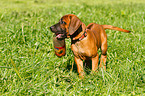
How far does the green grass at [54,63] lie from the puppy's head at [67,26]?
82 centimetres

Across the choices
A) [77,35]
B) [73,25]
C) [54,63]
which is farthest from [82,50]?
[54,63]

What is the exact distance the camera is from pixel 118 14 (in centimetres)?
671

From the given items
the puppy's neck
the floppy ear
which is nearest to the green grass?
the puppy's neck

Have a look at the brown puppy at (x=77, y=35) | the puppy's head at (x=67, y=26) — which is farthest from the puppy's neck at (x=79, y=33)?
the puppy's head at (x=67, y=26)

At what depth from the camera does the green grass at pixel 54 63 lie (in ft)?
9.21

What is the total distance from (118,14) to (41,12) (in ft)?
9.91

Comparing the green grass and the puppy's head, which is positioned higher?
the puppy's head

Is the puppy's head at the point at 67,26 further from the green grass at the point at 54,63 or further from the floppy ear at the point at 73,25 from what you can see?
the green grass at the point at 54,63

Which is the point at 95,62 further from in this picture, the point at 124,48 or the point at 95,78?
the point at 124,48

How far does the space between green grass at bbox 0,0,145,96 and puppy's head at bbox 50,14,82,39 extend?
816 millimetres

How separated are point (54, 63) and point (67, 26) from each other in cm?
104

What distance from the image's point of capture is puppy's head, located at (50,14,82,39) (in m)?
3.07

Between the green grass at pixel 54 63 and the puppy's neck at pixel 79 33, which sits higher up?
the puppy's neck at pixel 79 33

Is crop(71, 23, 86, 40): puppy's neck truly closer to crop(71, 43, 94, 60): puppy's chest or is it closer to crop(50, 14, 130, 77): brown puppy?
crop(50, 14, 130, 77): brown puppy
